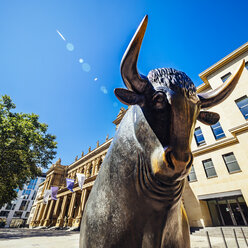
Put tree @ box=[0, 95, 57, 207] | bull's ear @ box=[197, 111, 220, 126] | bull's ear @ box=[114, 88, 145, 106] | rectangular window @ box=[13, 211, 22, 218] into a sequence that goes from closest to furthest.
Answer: bull's ear @ box=[114, 88, 145, 106], bull's ear @ box=[197, 111, 220, 126], tree @ box=[0, 95, 57, 207], rectangular window @ box=[13, 211, 22, 218]

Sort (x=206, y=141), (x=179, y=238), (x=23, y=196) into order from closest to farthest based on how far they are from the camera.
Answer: (x=179, y=238) < (x=206, y=141) < (x=23, y=196)

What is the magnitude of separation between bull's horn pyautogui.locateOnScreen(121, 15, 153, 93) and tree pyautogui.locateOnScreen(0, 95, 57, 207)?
49.1ft

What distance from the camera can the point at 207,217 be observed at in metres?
14.6

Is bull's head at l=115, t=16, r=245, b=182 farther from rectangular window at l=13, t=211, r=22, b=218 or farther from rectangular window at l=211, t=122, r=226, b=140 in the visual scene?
rectangular window at l=13, t=211, r=22, b=218

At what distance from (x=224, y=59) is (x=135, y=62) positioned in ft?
72.9

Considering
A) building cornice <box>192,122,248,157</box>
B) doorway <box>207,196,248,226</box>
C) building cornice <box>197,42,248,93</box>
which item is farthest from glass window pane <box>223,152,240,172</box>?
building cornice <box>197,42,248,93</box>

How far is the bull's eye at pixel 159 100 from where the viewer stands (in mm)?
777

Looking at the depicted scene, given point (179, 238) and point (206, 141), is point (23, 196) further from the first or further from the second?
point (179, 238)

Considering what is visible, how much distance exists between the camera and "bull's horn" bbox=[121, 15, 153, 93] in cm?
70

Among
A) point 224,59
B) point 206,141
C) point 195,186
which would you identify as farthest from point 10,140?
point 224,59

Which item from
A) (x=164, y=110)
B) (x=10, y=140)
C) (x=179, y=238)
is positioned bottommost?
(x=179, y=238)

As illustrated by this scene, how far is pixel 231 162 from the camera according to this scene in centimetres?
1420

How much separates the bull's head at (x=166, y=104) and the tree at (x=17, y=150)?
1499 cm

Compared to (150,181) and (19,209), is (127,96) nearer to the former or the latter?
(150,181)
